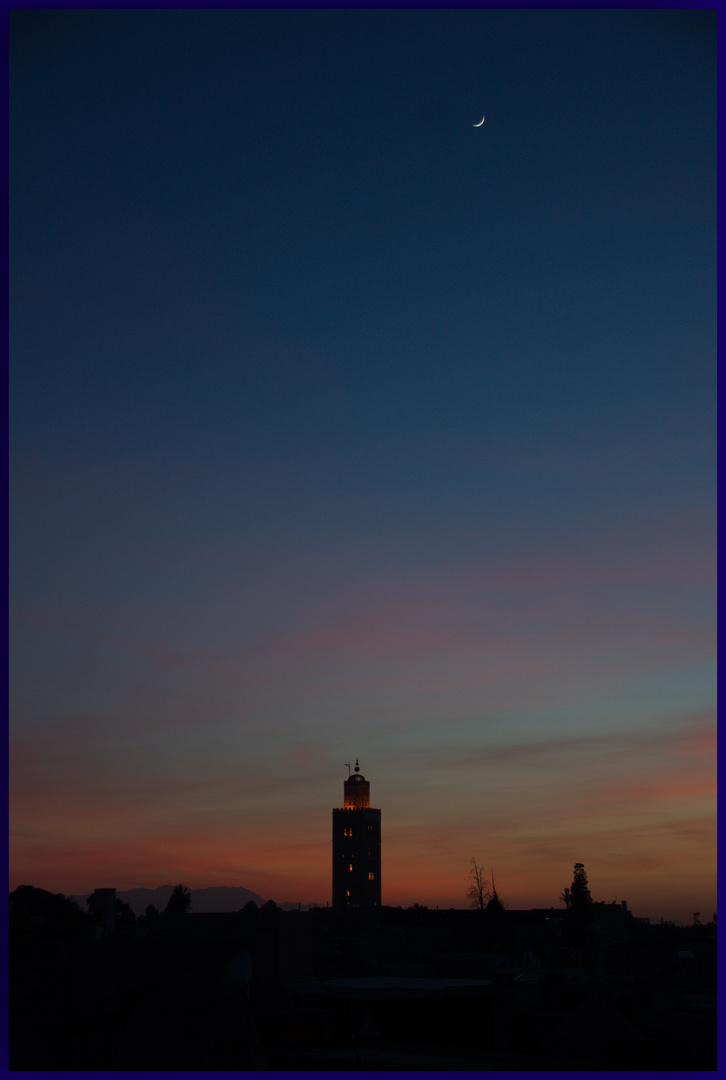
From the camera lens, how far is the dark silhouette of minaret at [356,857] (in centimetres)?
11188

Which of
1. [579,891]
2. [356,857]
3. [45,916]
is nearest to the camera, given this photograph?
[45,916]

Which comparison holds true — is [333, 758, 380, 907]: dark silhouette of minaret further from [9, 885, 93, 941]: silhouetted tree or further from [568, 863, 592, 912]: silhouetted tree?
[9, 885, 93, 941]: silhouetted tree

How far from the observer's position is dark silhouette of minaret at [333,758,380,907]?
112 m

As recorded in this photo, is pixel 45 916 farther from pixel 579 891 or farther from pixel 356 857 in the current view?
pixel 356 857

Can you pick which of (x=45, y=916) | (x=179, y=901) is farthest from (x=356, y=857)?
(x=45, y=916)

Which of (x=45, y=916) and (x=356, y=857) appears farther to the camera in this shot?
(x=356, y=857)

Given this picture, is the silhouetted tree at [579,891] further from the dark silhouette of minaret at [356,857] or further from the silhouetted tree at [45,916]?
the dark silhouette of minaret at [356,857]

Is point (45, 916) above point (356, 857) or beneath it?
above

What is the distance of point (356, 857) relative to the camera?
112 metres

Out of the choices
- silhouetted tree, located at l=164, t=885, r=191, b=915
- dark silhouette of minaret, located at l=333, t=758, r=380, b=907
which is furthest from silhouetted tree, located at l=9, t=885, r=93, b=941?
dark silhouette of minaret, located at l=333, t=758, r=380, b=907

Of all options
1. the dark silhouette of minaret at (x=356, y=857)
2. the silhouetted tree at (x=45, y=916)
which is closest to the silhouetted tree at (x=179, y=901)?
the silhouetted tree at (x=45, y=916)
